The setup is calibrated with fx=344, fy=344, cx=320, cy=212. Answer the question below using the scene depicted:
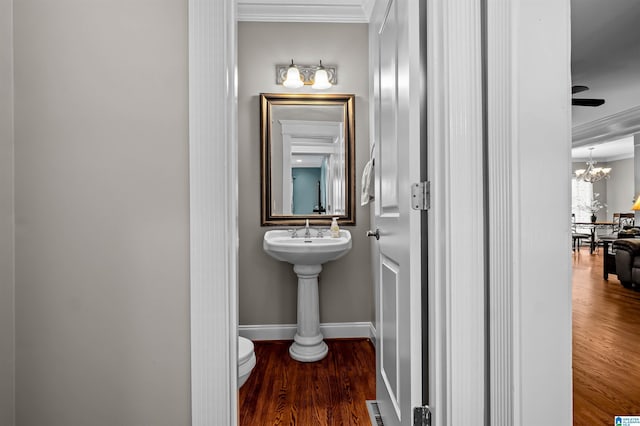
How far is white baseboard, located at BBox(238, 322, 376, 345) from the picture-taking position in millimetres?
2693

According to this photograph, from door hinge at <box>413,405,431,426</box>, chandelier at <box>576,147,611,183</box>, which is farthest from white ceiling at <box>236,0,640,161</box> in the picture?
chandelier at <box>576,147,611,183</box>

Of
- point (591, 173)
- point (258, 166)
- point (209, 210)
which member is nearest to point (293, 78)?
point (258, 166)

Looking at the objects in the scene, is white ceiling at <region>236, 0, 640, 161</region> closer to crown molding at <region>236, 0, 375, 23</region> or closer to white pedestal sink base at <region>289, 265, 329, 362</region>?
crown molding at <region>236, 0, 375, 23</region>

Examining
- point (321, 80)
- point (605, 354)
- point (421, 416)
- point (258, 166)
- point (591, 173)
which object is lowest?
point (605, 354)

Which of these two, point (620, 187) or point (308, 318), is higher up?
point (620, 187)

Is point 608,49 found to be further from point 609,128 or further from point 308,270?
point 308,270

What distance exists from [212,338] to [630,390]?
7.76 feet

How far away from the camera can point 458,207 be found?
3.17 feet

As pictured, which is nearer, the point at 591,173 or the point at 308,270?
the point at 308,270

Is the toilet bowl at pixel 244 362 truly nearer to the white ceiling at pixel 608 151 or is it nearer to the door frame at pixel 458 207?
the door frame at pixel 458 207

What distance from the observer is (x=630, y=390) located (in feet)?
6.33

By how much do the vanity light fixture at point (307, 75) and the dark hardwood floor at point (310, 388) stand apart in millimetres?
1989

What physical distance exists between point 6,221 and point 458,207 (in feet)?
4.00

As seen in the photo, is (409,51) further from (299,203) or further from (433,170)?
(299,203)
